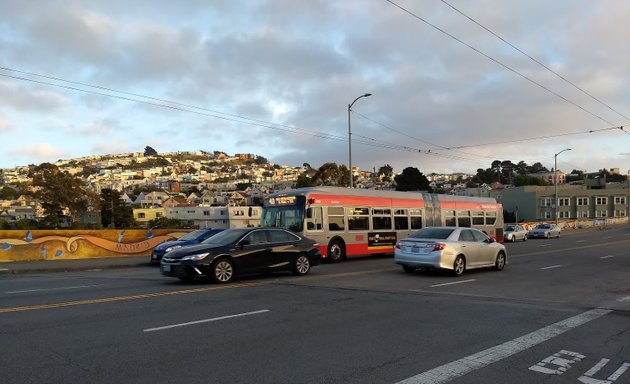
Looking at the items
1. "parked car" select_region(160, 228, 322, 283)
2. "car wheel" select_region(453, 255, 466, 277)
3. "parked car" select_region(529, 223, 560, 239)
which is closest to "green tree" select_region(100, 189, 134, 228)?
"parked car" select_region(529, 223, 560, 239)

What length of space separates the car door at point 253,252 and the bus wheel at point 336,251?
275 inches

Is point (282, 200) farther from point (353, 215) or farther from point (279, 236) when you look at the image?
point (279, 236)

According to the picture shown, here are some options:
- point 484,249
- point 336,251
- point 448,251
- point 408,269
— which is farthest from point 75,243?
point 484,249

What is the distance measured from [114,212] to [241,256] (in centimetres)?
9118

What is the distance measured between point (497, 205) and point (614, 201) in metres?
91.3

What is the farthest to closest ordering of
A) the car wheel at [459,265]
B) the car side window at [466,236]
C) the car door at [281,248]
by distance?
the car side window at [466,236]
the car wheel at [459,265]
the car door at [281,248]

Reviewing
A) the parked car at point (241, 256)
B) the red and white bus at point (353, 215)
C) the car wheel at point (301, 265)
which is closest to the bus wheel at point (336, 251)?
the red and white bus at point (353, 215)

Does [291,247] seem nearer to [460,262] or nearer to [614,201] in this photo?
A: [460,262]

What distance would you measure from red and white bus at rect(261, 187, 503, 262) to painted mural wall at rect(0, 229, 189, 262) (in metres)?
8.57

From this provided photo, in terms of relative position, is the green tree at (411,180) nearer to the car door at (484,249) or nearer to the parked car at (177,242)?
the parked car at (177,242)

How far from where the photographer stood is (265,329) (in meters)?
7.78

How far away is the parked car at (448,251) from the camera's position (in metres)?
15.1

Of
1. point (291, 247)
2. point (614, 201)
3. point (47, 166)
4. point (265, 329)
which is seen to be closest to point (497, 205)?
point (291, 247)

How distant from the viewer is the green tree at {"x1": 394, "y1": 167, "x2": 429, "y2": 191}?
103m
